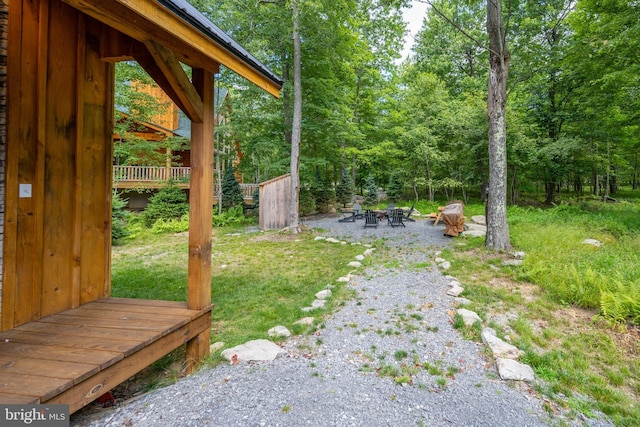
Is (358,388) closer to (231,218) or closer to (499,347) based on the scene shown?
(499,347)

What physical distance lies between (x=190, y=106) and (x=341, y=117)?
9.39 meters

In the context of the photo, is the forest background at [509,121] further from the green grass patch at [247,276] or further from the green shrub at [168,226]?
the green shrub at [168,226]

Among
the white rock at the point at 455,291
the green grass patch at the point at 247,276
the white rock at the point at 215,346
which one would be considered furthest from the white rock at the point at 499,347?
the white rock at the point at 215,346

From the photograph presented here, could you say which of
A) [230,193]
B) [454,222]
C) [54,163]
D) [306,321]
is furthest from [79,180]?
[230,193]

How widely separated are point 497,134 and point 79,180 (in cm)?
689

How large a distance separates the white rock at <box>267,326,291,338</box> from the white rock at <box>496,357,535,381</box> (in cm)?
188

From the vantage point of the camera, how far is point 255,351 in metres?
2.59

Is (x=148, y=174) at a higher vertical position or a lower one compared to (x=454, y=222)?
higher

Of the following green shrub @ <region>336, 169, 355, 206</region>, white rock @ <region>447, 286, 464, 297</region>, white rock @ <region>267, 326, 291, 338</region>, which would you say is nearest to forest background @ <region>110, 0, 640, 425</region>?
white rock @ <region>447, 286, 464, 297</region>

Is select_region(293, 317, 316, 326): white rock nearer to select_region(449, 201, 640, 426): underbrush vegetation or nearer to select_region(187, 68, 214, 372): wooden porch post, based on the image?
select_region(187, 68, 214, 372): wooden porch post

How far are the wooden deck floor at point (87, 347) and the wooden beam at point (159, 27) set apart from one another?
1.98 m

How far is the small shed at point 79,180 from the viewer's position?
1.94 metres

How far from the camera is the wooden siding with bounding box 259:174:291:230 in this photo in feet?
31.0

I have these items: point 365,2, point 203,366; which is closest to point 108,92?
point 203,366
